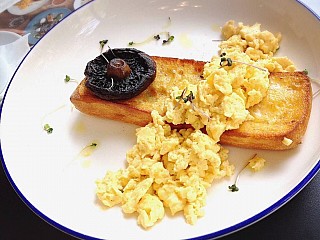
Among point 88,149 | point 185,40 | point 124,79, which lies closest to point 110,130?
point 88,149

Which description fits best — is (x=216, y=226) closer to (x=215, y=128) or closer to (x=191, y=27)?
(x=215, y=128)

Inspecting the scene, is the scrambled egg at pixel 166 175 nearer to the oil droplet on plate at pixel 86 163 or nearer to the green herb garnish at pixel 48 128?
the oil droplet on plate at pixel 86 163

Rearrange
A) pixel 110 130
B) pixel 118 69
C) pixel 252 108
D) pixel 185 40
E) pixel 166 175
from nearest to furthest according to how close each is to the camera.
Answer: pixel 166 175 < pixel 252 108 < pixel 118 69 < pixel 110 130 < pixel 185 40

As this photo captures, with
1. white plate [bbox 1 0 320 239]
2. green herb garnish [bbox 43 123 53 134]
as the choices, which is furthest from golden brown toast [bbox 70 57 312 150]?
Result: green herb garnish [bbox 43 123 53 134]

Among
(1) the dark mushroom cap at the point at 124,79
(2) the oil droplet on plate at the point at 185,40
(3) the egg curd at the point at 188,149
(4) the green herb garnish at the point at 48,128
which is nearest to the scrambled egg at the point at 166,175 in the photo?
(3) the egg curd at the point at 188,149

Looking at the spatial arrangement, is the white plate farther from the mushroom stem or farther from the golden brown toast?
the mushroom stem

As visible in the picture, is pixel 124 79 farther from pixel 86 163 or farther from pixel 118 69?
pixel 86 163
